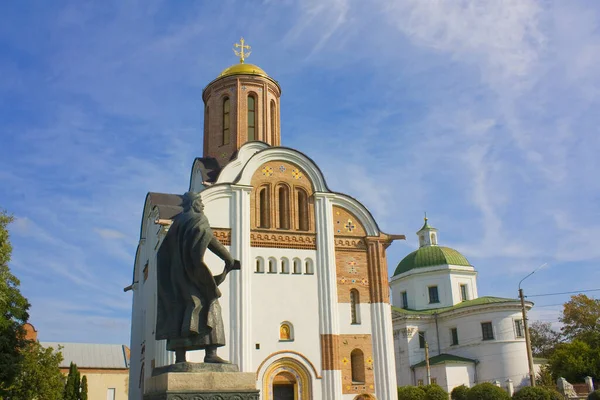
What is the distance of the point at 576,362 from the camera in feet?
115

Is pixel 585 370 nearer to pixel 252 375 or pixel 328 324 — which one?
pixel 328 324

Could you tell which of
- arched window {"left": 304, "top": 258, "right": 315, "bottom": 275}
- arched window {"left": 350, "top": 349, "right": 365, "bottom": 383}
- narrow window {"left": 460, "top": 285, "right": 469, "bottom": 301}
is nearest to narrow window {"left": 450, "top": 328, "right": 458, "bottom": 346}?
narrow window {"left": 460, "top": 285, "right": 469, "bottom": 301}

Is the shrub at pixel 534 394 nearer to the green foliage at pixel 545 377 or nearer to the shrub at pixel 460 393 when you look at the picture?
the shrub at pixel 460 393

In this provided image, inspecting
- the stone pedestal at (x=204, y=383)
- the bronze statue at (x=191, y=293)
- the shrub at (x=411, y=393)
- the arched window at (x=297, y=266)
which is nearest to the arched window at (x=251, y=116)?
the arched window at (x=297, y=266)

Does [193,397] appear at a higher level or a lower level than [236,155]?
lower

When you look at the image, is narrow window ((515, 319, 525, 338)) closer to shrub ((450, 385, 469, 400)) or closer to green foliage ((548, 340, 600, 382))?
green foliage ((548, 340, 600, 382))

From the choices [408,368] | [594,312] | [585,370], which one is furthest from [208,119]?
[594,312]

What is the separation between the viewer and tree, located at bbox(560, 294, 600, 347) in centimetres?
4278

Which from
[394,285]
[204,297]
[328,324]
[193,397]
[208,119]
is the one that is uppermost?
[208,119]

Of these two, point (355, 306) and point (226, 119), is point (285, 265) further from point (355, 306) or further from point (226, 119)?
point (226, 119)

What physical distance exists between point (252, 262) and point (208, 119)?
8962 mm

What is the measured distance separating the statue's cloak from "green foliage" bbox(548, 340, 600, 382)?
114 ft

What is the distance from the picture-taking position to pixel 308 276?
71.1 feet

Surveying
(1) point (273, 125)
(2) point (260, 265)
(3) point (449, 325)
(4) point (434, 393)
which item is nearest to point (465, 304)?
(3) point (449, 325)
